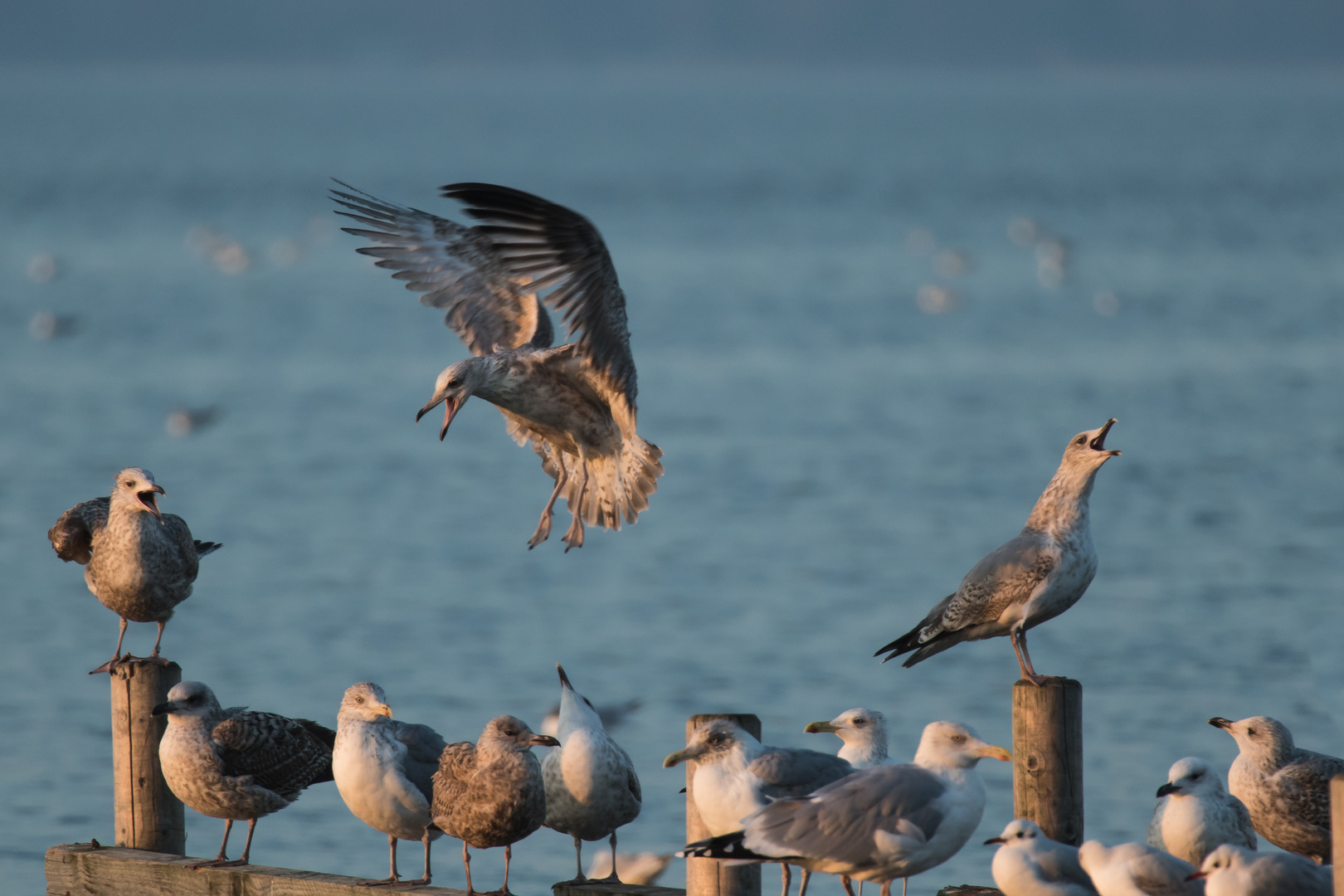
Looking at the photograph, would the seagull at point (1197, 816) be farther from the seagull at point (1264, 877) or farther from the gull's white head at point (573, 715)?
the gull's white head at point (573, 715)

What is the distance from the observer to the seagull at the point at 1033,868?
513 cm

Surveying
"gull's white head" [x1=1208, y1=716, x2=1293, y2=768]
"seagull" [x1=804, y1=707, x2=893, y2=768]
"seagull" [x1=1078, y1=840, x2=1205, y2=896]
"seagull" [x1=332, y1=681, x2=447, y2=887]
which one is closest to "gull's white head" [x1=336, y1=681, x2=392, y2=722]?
"seagull" [x1=332, y1=681, x2=447, y2=887]

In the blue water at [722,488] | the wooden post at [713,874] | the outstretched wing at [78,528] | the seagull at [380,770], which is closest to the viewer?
the wooden post at [713,874]

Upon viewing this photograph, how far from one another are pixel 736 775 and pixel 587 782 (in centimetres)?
63

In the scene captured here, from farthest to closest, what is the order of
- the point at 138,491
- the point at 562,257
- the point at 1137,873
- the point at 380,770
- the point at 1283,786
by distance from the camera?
the point at 562,257 < the point at 138,491 < the point at 1283,786 < the point at 380,770 < the point at 1137,873

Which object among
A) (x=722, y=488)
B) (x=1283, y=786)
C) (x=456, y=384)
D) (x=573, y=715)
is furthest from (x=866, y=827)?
(x=722, y=488)

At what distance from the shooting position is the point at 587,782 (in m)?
5.89

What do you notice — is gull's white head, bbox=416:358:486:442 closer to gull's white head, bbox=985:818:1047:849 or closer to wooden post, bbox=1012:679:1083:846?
→ wooden post, bbox=1012:679:1083:846

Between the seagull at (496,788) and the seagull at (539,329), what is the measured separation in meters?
2.47

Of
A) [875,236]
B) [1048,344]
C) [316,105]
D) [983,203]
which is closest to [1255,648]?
[1048,344]

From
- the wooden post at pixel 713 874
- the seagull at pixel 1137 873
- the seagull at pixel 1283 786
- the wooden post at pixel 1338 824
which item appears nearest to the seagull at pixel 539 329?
the wooden post at pixel 713 874

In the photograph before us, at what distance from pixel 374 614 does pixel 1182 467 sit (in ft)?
32.9

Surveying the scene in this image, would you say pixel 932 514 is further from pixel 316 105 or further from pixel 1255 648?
pixel 316 105

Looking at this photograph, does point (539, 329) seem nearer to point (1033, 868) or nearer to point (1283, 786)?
point (1283, 786)
